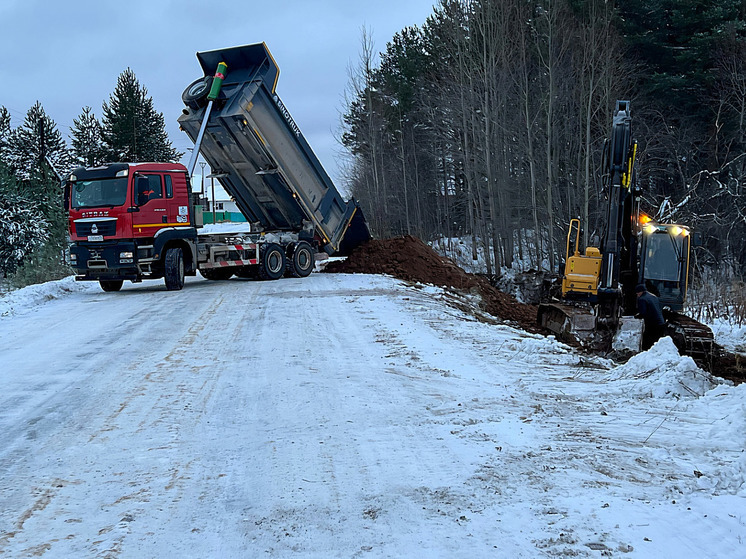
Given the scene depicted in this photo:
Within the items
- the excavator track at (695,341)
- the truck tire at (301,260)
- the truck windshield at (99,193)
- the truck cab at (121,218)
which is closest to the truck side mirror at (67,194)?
the truck cab at (121,218)

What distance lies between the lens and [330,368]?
8.41 metres

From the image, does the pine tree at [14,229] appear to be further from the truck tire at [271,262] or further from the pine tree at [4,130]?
the truck tire at [271,262]

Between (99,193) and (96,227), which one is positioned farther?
(99,193)

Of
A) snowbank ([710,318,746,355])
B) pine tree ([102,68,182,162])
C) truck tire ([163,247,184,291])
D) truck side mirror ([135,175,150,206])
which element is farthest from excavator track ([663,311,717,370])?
pine tree ([102,68,182,162])

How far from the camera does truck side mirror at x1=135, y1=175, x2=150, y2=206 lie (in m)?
15.9

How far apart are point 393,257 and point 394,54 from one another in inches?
1278

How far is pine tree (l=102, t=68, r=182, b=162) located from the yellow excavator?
40537 millimetres

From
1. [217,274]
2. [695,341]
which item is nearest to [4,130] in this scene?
[217,274]

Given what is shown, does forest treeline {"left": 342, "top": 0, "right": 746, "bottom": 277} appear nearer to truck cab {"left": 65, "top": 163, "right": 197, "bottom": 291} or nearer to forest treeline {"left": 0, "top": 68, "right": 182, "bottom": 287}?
truck cab {"left": 65, "top": 163, "right": 197, "bottom": 291}

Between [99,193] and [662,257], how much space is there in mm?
12423

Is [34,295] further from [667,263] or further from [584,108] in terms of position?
[584,108]

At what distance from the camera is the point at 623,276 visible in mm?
14508

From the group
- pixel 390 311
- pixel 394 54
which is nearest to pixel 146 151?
pixel 394 54

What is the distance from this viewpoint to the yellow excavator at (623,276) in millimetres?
12234
